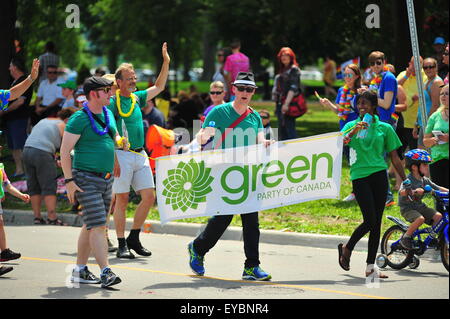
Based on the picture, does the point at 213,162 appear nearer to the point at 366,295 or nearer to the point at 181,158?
the point at 181,158

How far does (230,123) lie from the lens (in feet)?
28.9

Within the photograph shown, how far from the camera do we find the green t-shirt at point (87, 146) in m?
8.32

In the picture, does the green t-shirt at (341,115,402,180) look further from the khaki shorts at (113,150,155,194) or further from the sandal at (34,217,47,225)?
the sandal at (34,217,47,225)

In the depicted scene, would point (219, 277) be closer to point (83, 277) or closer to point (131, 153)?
point (83, 277)

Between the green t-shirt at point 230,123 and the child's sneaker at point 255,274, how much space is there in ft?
3.93

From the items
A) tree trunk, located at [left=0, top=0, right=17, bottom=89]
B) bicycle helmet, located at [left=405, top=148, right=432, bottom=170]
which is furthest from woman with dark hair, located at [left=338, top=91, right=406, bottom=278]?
tree trunk, located at [left=0, top=0, right=17, bottom=89]

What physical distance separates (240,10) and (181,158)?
29.9m

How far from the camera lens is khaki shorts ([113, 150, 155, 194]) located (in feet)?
32.8

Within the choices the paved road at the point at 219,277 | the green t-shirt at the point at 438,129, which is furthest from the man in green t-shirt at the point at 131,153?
the green t-shirt at the point at 438,129

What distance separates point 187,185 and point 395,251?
86.2 inches

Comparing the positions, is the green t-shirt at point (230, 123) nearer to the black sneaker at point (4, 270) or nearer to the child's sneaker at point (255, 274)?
the child's sneaker at point (255, 274)

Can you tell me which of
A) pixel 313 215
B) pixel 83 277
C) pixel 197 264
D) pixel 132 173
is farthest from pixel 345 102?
pixel 83 277

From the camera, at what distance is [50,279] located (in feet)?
29.1

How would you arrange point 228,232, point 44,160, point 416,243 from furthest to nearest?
point 44,160, point 228,232, point 416,243
